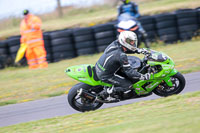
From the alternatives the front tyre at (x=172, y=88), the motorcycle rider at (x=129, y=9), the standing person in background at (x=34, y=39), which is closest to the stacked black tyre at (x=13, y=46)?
the standing person in background at (x=34, y=39)

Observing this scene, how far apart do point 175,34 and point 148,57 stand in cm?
752

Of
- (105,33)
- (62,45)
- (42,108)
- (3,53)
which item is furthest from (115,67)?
(3,53)

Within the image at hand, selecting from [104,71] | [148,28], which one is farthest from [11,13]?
[104,71]

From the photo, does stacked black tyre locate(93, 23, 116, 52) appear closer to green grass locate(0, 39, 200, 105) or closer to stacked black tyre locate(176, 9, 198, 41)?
green grass locate(0, 39, 200, 105)

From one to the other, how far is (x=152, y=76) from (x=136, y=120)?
149 centimetres

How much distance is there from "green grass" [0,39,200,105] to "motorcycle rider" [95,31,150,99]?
2.43 meters

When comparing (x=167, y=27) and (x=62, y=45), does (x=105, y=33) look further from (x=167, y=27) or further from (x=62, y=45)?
(x=167, y=27)

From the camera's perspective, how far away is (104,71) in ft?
20.2

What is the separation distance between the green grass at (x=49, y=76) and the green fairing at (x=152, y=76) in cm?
214

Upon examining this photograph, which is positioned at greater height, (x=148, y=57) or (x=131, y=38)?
(x=131, y=38)

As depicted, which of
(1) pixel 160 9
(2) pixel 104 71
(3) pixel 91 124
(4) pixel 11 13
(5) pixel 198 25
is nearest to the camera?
(3) pixel 91 124

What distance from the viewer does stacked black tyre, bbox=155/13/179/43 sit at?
13086mm

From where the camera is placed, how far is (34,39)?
12.7 metres

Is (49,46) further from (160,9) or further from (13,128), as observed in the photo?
(13,128)
